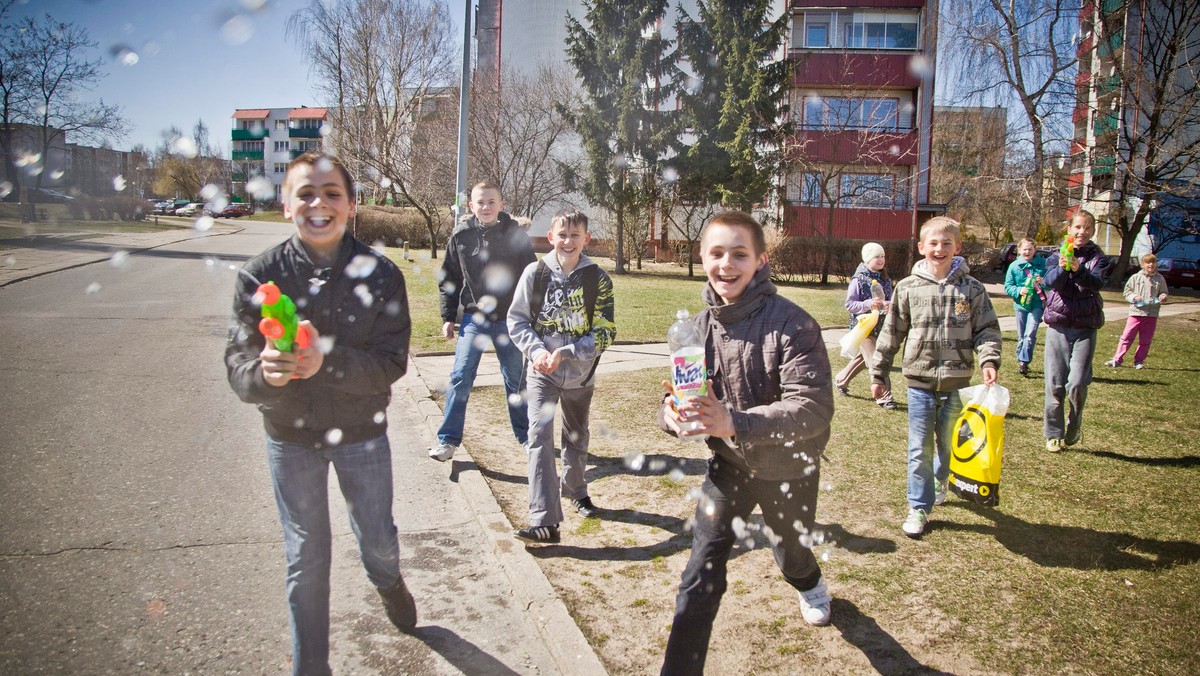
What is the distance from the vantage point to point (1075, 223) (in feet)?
19.3

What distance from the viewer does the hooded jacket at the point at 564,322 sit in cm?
416

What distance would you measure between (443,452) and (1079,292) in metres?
5.28

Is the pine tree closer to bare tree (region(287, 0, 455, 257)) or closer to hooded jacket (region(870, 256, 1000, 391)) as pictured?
bare tree (region(287, 0, 455, 257))

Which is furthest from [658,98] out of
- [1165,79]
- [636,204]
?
[1165,79]

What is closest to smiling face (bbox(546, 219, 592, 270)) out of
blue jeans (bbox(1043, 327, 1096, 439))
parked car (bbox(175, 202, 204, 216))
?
→ blue jeans (bbox(1043, 327, 1096, 439))

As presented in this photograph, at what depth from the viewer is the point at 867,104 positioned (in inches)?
1320

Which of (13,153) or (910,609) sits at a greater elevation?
(13,153)

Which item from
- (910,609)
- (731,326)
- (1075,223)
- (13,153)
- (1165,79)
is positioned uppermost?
(1165,79)

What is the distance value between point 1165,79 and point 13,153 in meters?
35.6

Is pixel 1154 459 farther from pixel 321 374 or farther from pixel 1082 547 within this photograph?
pixel 321 374

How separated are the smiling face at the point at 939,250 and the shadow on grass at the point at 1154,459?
3045 millimetres

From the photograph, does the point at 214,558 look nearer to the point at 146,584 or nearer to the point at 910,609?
the point at 146,584

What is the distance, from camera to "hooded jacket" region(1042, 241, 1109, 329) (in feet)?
19.6

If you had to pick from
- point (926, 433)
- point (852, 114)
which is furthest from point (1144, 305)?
point (852, 114)
